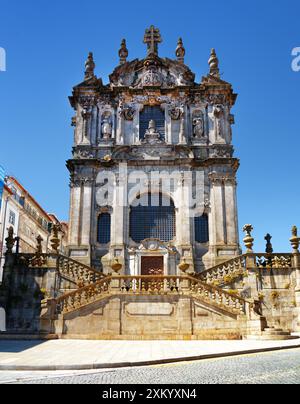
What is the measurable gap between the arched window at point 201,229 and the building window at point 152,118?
660cm

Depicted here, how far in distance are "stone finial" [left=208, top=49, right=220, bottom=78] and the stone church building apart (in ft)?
0.30

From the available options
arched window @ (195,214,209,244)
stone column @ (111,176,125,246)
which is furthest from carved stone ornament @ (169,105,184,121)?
arched window @ (195,214,209,244)

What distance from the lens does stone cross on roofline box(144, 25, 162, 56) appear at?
1187 inches

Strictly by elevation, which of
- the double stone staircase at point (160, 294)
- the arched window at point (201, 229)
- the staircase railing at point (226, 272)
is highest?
the arched window at point (201, 229)

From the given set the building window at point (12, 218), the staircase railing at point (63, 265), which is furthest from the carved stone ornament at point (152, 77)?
the building window at point (12, 218)

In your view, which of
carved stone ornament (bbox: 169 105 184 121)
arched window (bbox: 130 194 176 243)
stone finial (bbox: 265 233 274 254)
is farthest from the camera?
carved stone ornament (bbox: 169 105 184 121)

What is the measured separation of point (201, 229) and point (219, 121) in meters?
8.00

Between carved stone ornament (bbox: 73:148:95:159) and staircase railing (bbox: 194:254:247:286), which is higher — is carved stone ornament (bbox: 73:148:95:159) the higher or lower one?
the higher one

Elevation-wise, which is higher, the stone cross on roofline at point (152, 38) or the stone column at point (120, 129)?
the stone cross on roofline at point (152, 38)

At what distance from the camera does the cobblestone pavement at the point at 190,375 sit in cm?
661

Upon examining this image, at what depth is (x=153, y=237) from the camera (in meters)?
25.0

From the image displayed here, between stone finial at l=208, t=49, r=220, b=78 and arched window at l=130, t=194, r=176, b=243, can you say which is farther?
stone finial at l=208, t=49, r=220, b=78

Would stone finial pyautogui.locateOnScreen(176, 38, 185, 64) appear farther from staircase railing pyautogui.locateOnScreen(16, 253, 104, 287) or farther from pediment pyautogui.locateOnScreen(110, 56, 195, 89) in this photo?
staircase railing pyautogui.locateOnScreen(16, 253, 104, 287)

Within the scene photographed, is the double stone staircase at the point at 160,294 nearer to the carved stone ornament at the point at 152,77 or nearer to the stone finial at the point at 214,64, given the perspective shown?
the carved stone ornament at the point at 152,77
